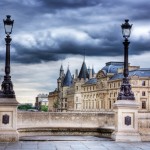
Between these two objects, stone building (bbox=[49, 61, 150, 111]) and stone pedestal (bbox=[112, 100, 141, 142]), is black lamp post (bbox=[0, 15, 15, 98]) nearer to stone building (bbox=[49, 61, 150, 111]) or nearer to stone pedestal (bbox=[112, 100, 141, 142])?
stone pedestal (bbox=[112, 100, 141, 142])

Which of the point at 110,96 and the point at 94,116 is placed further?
the point at 110,96

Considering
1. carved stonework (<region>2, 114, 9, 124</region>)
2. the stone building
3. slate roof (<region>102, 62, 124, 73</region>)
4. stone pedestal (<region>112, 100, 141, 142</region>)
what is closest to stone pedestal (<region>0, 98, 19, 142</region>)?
carved stonework (<region>2, 114, 9, 124</region>)

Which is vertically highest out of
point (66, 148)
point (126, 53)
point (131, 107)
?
point (126, 53)

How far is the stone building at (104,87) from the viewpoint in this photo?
129500 millimetres

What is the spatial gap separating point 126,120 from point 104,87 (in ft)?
420

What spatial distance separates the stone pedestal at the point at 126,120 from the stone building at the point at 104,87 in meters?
102

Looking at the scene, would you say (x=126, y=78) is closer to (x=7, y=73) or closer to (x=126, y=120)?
(x=126, y=120)

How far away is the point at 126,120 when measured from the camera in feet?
77.3

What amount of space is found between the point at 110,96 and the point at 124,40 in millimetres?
122440

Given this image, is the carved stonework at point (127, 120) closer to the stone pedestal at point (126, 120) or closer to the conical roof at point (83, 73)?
the stone pedestal at point (126, 120)

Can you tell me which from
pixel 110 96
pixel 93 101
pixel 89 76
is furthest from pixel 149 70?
pixel 89 76

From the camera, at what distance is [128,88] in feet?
80.0

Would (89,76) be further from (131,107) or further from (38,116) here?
(131,107)

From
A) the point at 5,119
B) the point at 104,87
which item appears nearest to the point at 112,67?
the point at 104,87
